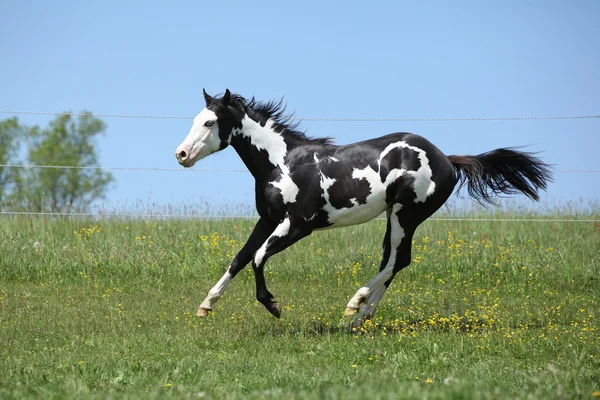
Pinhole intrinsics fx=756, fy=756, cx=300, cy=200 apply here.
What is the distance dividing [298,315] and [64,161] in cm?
2346

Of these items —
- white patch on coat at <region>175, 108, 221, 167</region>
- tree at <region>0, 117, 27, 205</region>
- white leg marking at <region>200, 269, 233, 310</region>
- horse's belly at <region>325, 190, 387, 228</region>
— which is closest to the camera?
white patch on coat at <region>175, 108, 221, 167</region>

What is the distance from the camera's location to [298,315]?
8469 mm

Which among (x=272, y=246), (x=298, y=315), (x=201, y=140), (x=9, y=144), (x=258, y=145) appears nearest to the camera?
(x=272, y=246)

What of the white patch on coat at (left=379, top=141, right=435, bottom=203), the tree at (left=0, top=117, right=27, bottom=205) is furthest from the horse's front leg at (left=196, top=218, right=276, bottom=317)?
the tree at (left=0, top=117, right=27, bottom=205)

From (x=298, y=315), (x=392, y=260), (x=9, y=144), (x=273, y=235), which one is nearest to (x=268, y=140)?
(x=273, y=235)

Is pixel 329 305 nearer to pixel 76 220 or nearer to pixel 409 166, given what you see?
pixel 409 166

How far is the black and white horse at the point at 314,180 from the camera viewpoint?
297 inches

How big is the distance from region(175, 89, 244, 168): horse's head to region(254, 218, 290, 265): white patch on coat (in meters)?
1.05

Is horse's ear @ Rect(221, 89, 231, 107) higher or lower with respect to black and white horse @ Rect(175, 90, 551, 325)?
higher

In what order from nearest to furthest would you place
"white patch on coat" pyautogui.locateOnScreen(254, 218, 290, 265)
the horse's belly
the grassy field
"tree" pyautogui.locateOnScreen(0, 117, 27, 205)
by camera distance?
the grassy field, "white patch on coat" pyautogui.locateOnScreen(254, 218, 290, 265), the horse's belly, "tree" pyautogui.locateOnScreen(0, 117, 27, 205)

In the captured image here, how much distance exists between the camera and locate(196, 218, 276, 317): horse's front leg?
7.73 meters

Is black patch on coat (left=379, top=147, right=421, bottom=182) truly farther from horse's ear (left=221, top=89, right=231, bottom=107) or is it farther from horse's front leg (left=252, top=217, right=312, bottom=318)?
horse's ear (left=221, top=89, right=231, bottom=107)

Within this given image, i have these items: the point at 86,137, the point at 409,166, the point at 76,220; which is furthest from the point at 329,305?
the point at 86,137

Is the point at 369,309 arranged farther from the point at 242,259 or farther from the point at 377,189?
the point at 242,259
